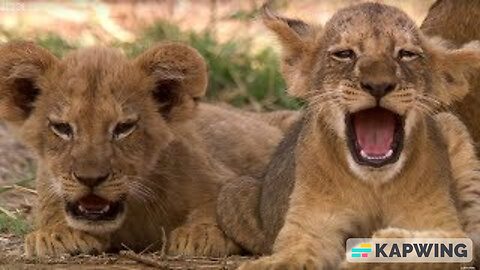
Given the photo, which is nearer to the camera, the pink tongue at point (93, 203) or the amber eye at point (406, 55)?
the amber eye at point (406, 55)

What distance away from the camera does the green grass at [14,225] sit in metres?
7.97

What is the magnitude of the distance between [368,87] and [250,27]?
6846 millimetres

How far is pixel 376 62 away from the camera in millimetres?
6086

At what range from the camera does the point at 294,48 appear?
6.74 meters

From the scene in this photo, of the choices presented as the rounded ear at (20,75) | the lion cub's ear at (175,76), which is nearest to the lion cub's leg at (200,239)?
the lion cub's ear at (175,76)

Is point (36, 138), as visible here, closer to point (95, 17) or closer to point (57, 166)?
point (57, 166)

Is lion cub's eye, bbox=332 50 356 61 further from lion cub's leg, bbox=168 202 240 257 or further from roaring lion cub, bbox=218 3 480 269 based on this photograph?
lion cub's leg, bbox=168 202 240 257

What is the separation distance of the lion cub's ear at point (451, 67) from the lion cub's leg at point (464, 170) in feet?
1.18

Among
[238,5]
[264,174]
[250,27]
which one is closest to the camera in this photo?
[264,174]

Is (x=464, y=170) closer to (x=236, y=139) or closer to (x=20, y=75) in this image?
(x=236, y=139)

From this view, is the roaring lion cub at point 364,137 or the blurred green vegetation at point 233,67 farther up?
the blurred green vegetation at point 233,67

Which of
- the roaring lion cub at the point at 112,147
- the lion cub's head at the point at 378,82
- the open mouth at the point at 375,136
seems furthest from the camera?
the roaring lion cub at the point at 112,147

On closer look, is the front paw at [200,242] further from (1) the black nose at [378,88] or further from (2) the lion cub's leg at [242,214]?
(1) the black nose at [378,88]

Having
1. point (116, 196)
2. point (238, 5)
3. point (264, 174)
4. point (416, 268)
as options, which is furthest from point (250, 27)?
point (416, 268)
